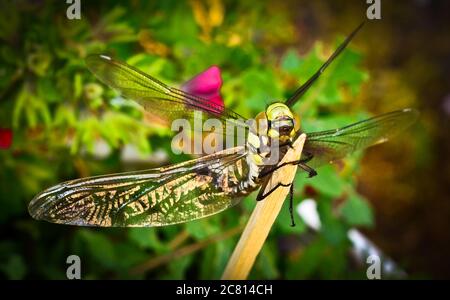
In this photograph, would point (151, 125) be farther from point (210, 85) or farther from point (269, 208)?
point (269, 208)

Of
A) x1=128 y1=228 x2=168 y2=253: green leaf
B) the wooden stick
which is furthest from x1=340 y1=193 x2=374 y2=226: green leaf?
the wooden stick

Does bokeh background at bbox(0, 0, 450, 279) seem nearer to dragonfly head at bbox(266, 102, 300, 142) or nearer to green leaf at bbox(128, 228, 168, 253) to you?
green leaf at bbox(128, 228, 168, 253)

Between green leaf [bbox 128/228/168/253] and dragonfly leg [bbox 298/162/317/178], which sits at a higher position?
dragonfly leg [bbox 298/162/317/178]

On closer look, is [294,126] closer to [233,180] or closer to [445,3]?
[233,180]
